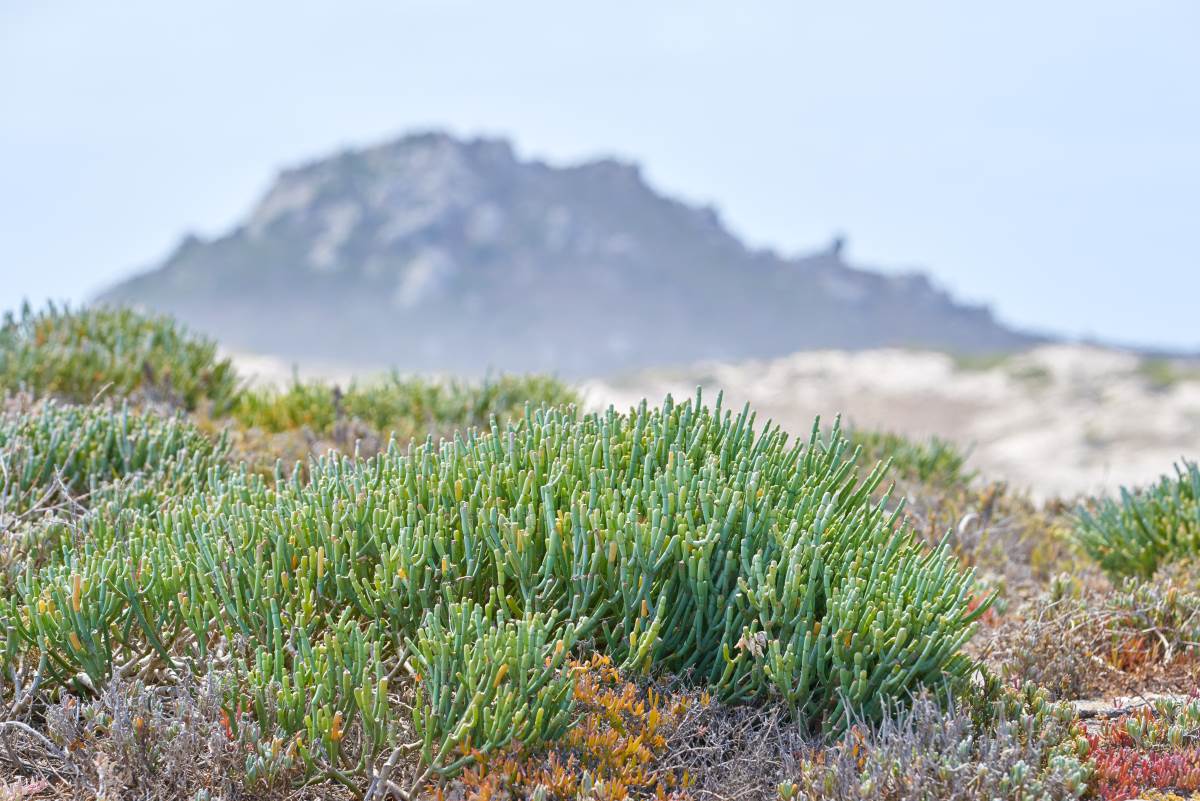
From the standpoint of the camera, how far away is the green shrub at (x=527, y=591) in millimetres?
3609

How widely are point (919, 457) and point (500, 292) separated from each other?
16741 cm

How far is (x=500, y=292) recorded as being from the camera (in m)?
174

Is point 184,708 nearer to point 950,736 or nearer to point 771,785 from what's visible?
point 771,785

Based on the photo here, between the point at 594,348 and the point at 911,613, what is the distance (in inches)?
6053

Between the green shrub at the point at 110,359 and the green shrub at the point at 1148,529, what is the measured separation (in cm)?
728

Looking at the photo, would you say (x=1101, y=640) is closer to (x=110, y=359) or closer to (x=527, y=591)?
(x=527, y=591)

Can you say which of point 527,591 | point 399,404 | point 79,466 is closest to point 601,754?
point 527,591

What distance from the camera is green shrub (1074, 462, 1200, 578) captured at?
638cm

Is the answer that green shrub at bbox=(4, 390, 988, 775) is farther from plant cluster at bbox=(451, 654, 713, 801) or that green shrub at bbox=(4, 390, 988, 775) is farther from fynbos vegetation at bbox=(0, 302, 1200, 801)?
plant cluster at bbox=(451, 654, 713, 801)

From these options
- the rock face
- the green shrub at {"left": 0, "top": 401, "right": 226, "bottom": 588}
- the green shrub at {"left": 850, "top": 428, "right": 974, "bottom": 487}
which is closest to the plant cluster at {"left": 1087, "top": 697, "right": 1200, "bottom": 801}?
the green shrub at {"left": 0, "top": 401, "right": 226, "bottom": 588}

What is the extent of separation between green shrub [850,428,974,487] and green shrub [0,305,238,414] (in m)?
6.02

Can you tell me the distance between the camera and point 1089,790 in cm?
356

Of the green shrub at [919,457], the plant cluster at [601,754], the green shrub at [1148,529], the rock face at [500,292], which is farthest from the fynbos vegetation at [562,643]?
the rock face at [500,292]

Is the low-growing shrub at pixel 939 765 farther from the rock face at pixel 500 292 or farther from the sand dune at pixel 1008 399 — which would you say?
the rock face at pixel 500 292
